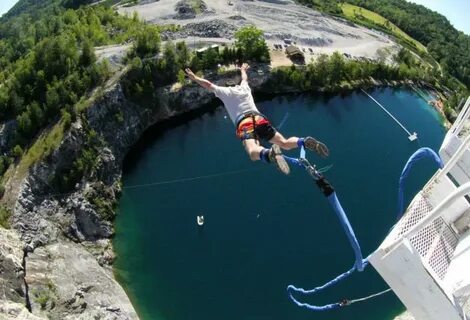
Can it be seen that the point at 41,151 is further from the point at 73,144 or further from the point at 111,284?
the point at 111,284

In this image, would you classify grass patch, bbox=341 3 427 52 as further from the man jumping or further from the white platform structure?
the white platform structure

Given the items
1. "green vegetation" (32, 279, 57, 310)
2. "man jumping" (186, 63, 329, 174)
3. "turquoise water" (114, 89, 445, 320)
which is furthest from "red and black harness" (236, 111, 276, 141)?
"green vegetation" (32, 279, 57, 310)

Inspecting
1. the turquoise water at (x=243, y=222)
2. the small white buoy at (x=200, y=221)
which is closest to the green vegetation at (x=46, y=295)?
the turquoise water at (x=243, y=222)

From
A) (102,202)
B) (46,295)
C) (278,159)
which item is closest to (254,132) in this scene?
(278,159)

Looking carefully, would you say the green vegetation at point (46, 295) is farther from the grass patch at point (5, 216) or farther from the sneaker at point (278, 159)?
the sneaker at point (278, 159)

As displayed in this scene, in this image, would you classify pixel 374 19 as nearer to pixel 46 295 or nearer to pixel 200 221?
pixel 200 221

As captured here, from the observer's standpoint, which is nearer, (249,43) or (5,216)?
(5,216)

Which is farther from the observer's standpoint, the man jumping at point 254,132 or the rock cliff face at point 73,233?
the rock cliff face at point 73,233
